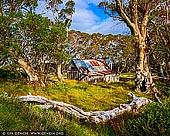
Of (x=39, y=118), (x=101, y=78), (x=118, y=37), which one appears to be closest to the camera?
(x=39, y=118)

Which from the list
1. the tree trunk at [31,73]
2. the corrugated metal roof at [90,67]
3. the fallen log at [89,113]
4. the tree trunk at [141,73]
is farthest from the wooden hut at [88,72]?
the fallen log at [89,113]

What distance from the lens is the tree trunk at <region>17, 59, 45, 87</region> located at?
20.3 meters

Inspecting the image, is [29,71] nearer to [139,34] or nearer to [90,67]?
[139,34]

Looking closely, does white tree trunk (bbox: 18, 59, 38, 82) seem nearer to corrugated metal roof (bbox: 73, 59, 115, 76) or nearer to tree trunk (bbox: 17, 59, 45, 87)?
tree trunk (bbox: 17, 59, 45, 87)

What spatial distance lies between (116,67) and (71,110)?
51.6 metres

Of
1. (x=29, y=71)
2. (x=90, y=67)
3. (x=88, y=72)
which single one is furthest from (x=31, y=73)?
(x=90, y=67)

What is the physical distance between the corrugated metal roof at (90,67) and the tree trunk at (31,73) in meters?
16.6

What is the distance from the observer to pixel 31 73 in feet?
68.3

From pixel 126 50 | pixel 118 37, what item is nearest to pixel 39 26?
pixel 126 50

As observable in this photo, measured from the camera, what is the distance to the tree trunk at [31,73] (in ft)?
66.5

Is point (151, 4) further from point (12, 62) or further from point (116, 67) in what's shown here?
point (116, 67)

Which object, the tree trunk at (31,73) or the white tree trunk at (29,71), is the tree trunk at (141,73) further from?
the white tree trunk at (29,71)

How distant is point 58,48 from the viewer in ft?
69.1

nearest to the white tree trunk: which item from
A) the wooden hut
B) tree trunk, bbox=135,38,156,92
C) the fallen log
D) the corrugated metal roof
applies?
tree trunk, bbox=135,38,156,92
